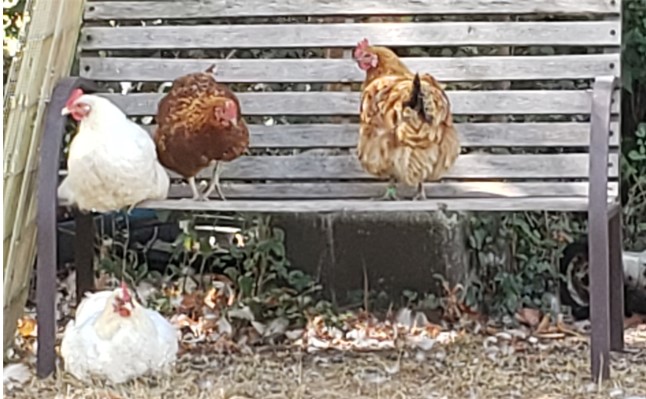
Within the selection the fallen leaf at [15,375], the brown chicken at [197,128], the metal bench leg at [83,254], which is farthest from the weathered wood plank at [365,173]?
the fallen leaf at [15,375]

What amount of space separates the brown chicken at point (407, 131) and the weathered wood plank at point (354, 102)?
298 mm

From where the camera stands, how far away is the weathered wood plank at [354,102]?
3561mm

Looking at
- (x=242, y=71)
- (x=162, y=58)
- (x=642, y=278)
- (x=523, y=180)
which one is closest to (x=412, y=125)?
(x=523, y=180)

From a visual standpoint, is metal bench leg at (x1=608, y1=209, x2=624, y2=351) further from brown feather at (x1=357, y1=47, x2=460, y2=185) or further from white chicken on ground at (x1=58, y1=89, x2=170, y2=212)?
white chicken on ground at (x1=58, y1=89, x2=170, y2=212)

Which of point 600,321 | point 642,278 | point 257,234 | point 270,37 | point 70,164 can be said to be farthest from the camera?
point 257,234

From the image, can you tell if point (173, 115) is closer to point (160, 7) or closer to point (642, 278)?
point (160, 7)

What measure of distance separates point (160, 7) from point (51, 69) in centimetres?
51

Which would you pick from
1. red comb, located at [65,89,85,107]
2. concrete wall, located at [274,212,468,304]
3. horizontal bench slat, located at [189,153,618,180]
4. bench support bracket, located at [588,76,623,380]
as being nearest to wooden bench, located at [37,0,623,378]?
horizontal bench slat, located at [189,153,618,180]

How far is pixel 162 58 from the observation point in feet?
12.5

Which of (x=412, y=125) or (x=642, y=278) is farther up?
(x=412, y=125)

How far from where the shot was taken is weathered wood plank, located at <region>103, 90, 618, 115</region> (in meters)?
3.56

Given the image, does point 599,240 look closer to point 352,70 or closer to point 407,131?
point 407,131

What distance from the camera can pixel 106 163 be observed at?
3096 mm

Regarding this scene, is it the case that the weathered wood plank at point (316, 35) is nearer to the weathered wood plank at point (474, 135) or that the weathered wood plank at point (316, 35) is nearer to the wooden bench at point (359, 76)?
the wooden bench at point (359, 76)
